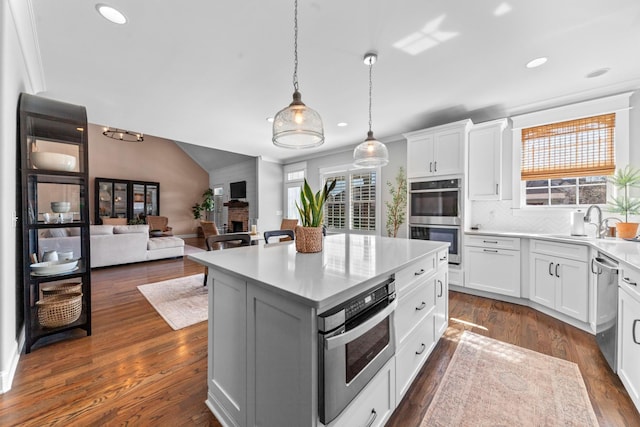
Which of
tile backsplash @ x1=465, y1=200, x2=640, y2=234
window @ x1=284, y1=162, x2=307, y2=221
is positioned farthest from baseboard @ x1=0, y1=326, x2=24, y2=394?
window @ x1=284, y1=162, x2=307, y2=221

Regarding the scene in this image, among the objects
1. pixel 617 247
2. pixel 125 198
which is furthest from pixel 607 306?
pixel 125 198

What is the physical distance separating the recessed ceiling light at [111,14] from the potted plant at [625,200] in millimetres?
4746

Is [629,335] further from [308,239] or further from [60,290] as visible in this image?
[60,290]

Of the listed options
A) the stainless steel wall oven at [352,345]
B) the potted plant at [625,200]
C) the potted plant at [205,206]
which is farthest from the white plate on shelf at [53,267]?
the potted plant at [205,206]

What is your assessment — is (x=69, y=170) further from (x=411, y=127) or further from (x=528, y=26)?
(x=411, y=127)

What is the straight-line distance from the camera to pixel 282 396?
3.36 feet

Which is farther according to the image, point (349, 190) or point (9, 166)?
point (349, 190)

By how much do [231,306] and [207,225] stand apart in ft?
13.1

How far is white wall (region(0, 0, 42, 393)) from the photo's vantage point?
162 centimetres

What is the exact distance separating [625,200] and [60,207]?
5560 millimetres

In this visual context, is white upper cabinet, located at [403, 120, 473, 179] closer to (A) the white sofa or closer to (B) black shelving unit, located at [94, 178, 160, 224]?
(A) the white sofa

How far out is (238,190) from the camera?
8266 millimetres

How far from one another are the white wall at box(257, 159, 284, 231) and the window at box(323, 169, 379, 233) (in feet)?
5.17

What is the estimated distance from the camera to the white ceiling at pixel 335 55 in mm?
1765
